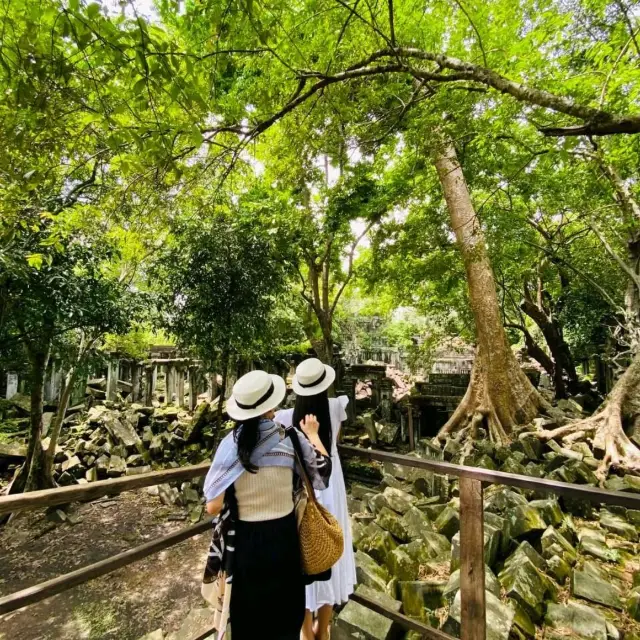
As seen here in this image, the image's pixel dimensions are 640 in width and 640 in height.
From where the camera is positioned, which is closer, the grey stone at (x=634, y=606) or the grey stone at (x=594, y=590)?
the grey stone at (x=634, y=606)

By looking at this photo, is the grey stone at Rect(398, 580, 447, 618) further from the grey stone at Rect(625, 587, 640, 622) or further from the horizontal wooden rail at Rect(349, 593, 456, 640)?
the grey stone at Rect(625, 587, 640, 622)

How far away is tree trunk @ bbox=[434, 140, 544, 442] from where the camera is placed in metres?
7.19

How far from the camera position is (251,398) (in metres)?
1.60

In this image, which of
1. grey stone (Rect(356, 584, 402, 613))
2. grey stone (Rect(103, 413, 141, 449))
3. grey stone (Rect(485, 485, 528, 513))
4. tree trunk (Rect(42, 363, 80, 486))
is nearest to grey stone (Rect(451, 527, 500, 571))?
grey stone (Rect(485, 485, 528, 513))

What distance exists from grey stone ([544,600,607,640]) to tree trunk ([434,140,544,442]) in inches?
178

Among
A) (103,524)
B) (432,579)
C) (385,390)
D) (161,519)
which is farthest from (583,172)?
(103,524)

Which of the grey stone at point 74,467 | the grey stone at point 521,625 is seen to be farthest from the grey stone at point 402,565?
the grey stone at point 74,467

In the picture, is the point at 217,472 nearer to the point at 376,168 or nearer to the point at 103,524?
the point at 103,524

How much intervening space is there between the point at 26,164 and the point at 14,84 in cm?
110

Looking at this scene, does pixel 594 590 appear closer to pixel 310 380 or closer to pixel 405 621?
pixel 405 621

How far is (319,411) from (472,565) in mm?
1049

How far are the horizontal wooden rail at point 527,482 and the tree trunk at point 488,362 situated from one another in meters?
5.68

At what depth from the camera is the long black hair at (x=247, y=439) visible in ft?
4.93

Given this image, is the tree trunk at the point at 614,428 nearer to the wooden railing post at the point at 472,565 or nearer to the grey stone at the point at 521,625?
the grey stone at the point at 521,625
